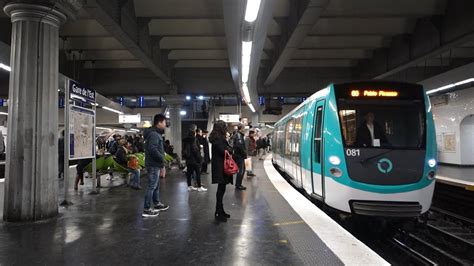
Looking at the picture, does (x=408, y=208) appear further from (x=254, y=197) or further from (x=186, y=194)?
(x=186, y=194)

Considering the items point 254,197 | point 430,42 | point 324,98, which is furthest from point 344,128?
point 430,42

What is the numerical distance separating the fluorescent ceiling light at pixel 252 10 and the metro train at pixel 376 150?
1877 mm

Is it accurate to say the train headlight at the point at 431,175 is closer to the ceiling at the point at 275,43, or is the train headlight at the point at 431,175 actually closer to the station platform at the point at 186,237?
the station platform at the point at 186,237

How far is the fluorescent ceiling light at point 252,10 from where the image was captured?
585 cm

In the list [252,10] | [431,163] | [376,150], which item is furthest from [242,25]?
[431,163]

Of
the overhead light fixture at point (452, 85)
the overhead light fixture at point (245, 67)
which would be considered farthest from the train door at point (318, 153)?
the overhead light fixture at point (452, 85)

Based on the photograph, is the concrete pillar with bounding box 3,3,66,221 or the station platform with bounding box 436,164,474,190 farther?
the station platform with bounding box 436,164,474,190

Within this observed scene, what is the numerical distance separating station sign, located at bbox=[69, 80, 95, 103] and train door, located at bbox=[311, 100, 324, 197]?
4.88 meters

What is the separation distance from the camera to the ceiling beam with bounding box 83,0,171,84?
Answer: 289 inches

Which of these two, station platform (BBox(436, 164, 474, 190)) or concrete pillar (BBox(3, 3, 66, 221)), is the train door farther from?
station platform (BBox(436, 164, 474, 190))

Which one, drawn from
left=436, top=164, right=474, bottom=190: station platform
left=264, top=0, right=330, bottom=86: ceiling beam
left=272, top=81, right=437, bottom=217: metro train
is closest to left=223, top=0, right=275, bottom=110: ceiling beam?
left=264, top=0, right=330, bottom=86: ceiling beam

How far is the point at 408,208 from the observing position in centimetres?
592

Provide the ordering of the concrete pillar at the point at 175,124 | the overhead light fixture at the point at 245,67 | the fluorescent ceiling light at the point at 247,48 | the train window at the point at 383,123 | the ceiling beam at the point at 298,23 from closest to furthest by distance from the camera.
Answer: the train window at the point at 383,123
the ceiling beam at the point at 298,23
the fluorescent ceiling light at the point at 247,48
the overhead light fixture at the point at 245,67
the concrete pillar at the point at 175,124

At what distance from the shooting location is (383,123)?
6.45 meters
